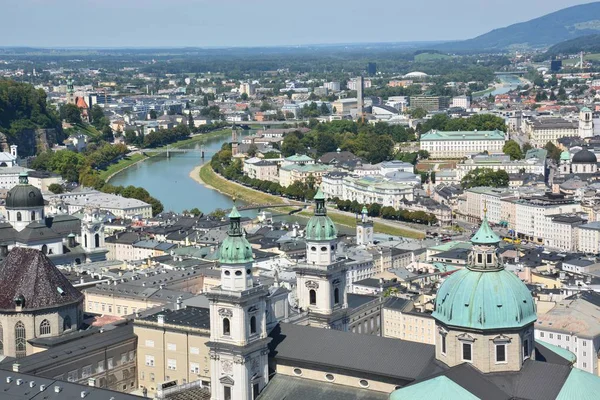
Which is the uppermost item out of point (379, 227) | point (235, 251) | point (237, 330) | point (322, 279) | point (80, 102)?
point (235, 251)

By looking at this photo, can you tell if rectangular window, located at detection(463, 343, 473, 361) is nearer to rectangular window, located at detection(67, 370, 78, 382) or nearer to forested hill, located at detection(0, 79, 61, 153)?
rectangular window, located at detection(67, 370, 78, 382)

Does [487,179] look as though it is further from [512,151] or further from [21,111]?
[21,111]

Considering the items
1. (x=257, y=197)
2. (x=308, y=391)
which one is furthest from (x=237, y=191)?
(x=308, y=391)

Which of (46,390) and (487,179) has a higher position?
(46,390)

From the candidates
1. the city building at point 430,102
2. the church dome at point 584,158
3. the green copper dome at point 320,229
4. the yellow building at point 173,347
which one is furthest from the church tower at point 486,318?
the city building at point 430,102

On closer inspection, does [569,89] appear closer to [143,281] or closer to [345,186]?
[345,186]

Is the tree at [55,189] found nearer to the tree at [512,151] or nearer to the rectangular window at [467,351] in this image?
the tree at [512,151]
